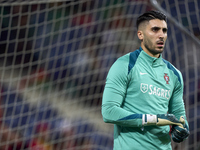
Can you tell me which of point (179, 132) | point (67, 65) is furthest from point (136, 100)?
point (67, 65)

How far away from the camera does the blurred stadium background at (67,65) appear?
3.23 metres

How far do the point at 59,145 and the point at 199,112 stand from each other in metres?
1.52

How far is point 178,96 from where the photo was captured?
1219 mm

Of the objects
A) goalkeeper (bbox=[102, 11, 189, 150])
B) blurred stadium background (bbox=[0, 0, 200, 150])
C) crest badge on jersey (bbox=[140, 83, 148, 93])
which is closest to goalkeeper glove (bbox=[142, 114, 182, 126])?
goalkeeper (bbox=[102, 11, 189, 150])

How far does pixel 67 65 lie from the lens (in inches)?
138

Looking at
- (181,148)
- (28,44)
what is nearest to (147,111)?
(181,148)

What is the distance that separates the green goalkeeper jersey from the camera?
3.47 feet

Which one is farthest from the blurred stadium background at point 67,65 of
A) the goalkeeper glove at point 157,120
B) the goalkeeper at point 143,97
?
the goalkeeper glove at point 157,120

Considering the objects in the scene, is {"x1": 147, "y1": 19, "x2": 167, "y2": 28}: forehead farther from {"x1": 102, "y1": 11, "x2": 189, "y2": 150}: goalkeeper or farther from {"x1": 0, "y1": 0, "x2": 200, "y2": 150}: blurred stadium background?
{"x1": 0, "y1": 0, "x2": 200, "y2": 150}: blurred stadium background

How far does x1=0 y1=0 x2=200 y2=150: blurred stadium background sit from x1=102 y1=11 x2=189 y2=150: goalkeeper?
1.98 meters

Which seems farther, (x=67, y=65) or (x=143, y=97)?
(x=67, y=65)

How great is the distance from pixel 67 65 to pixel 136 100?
96.7 inches

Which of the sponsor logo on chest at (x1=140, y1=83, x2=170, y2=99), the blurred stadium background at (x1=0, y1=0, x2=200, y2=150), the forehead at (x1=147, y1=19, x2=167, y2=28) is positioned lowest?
the blurred stadium background at (x1=0, y1=0, x2=200, y2=150)

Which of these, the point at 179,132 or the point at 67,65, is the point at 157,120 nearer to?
the point at 179,132
